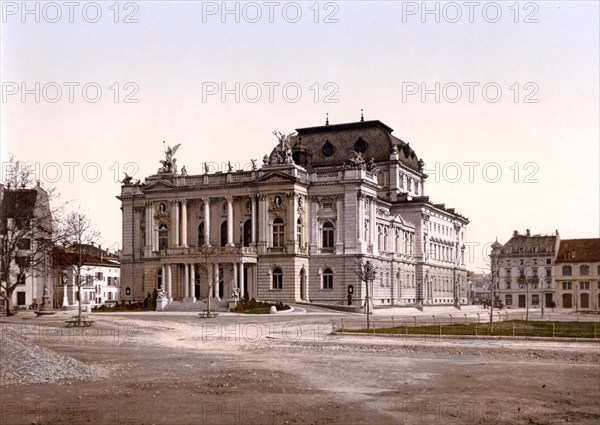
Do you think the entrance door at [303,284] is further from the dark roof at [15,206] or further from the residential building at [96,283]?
the residential building at [96,283]

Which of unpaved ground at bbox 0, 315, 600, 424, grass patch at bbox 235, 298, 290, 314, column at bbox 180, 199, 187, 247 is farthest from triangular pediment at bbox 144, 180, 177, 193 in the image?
unpaved ground at bbox 0, 315, 600, 424

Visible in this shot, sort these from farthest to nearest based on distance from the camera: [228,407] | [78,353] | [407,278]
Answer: [407,278], [78,353], [228,407]

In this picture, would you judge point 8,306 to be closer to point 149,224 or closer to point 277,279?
point 277,279

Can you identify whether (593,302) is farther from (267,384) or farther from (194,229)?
(267,384)

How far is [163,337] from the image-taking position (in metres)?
36.9

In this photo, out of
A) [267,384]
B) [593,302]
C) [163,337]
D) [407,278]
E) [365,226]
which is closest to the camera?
[267,384]

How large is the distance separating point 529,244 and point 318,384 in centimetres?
11902

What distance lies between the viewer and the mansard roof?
91625mm

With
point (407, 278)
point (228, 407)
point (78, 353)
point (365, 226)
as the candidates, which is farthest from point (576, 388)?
point (407, 278)

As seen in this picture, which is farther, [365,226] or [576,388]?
[365,226]

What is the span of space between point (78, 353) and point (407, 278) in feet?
221


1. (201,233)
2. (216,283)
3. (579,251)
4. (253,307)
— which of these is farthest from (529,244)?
(253,307)

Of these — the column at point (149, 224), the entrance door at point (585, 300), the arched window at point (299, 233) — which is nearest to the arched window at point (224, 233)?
the column at point (149, 224)

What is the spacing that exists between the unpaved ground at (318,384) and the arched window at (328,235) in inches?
1723
